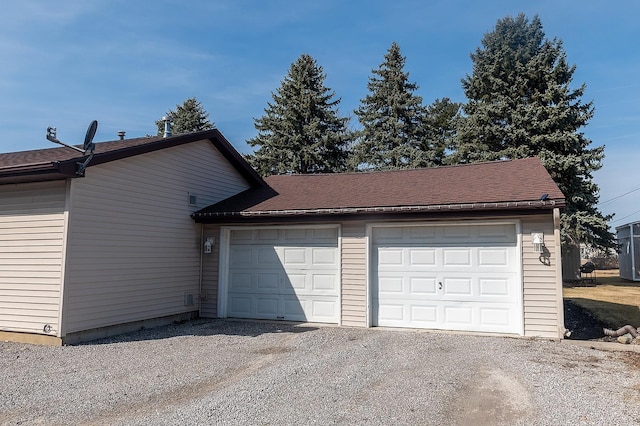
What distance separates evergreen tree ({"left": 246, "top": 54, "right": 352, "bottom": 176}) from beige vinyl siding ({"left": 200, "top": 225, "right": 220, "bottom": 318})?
48.8 ft

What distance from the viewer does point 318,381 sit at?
4.96 meters

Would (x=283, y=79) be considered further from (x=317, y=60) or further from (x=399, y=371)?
(x=399, y=371)

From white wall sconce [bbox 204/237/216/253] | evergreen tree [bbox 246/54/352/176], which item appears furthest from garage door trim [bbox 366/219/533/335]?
evergreen tree [bbox 246/54/352/176]

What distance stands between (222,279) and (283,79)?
18985 mm

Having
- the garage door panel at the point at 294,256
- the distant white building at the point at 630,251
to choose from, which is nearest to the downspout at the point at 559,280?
the garage door panel at the point at 294,256

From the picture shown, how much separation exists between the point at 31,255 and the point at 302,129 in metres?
19.1

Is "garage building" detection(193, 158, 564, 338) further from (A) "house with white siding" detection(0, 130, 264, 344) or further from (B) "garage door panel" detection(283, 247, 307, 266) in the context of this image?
(A) "house with white siding" detection(0, 130, 264, 344)

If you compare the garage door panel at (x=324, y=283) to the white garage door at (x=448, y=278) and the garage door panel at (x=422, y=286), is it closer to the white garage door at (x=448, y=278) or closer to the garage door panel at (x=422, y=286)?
the white garage door at (x=448, y=278)

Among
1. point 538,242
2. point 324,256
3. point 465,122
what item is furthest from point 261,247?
point 465,122

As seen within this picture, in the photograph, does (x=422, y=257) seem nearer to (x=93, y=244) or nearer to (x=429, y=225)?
(x=429, y=225)

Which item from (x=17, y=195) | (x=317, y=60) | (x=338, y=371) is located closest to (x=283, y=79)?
(x=317, y=60)

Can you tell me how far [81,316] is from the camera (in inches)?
280

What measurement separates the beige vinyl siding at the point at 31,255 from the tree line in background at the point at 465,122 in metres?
17.2

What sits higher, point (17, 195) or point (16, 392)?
point (17, 195)
